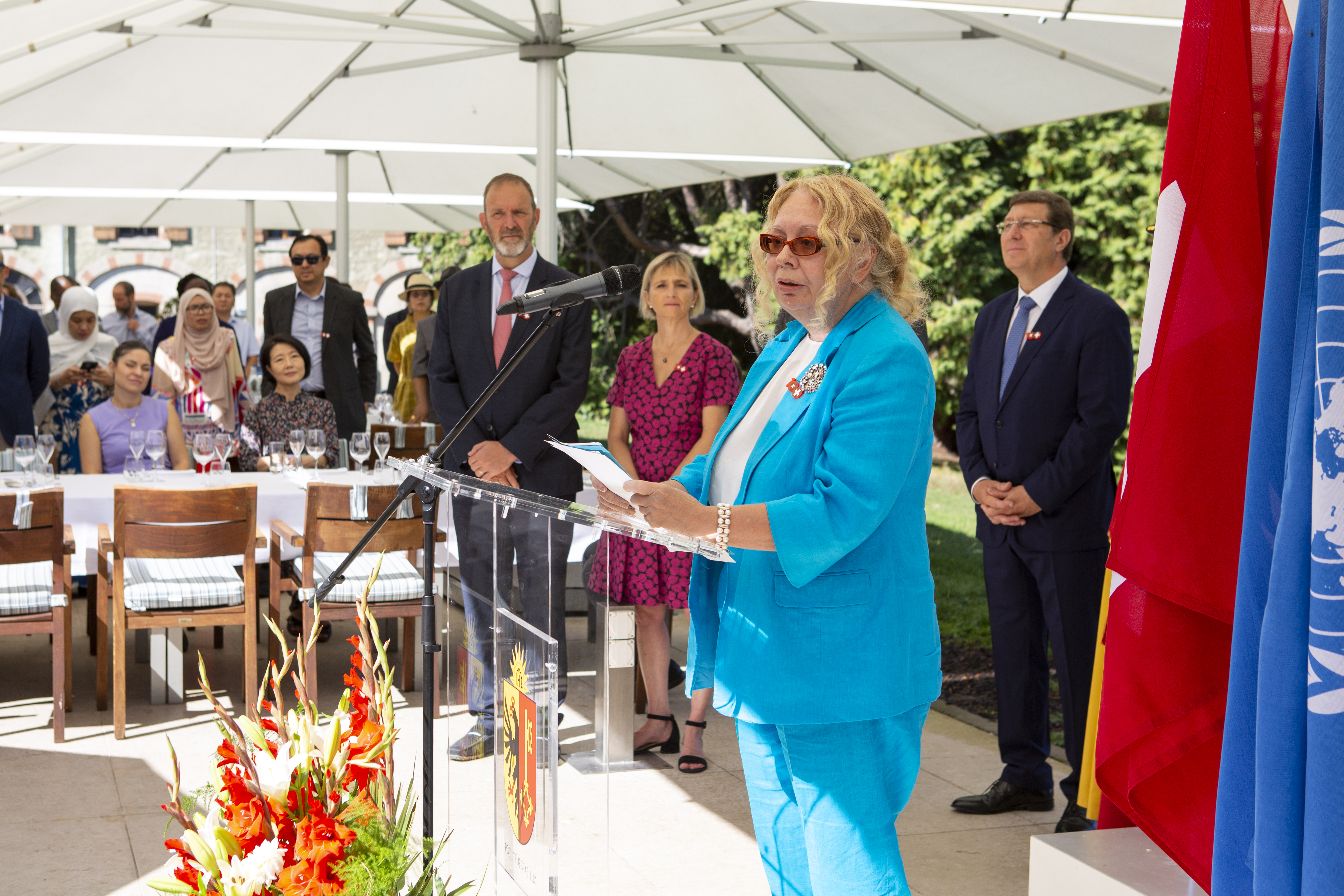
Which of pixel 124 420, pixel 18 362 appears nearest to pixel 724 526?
pixel 124 420

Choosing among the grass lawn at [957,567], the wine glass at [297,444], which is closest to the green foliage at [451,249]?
the grass lawn at [957,567]

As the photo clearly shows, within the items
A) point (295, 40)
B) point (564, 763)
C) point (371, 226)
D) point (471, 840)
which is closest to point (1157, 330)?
point (564, 763)

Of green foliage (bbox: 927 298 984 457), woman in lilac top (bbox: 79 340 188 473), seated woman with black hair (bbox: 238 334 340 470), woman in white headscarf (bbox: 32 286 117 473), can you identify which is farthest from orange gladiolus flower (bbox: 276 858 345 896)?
green foliage (bbox: 927 298 984 457)

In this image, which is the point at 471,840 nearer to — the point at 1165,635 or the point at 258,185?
the point at 1165,635

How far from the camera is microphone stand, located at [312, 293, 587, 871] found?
237cm

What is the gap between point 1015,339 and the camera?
4227mm

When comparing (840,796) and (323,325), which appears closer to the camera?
(840,796)

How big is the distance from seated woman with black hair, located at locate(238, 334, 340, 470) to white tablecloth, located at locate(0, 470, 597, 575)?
16.8 inches

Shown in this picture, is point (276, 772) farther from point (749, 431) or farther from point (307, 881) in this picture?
point (749, 431)

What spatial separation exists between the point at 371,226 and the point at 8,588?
10143 mm

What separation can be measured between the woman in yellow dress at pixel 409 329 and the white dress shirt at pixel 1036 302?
21.3 ft

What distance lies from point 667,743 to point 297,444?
2.74 meters

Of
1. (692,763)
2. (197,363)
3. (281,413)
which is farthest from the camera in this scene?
(197,363)

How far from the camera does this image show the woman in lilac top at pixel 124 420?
21.2ft
